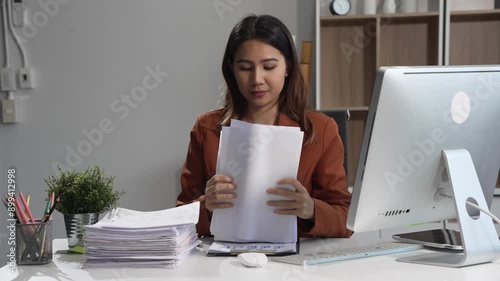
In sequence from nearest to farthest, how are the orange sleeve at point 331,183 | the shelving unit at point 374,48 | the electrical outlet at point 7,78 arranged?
1. the orange sleeve at point 331,183
2. the shelving unit at point 374,48
3. the electrical outlet at point 7,78

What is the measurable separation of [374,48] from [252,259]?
2.21 m

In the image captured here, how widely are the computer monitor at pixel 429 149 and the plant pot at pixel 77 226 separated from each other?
2.03 ft

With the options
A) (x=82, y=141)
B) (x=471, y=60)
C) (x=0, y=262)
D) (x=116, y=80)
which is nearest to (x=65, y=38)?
(x=116, y=80)

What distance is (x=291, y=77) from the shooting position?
188 centimetres

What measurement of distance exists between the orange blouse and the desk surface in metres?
0.37

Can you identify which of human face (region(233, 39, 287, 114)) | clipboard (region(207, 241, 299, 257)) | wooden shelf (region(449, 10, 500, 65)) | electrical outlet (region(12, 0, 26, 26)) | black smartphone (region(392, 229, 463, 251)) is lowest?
black smartphone (region(392, 229, 463, 251))

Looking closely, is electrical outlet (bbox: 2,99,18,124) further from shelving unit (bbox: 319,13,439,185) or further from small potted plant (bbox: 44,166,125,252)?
small potted plant (bbox: 44,166,125,252)

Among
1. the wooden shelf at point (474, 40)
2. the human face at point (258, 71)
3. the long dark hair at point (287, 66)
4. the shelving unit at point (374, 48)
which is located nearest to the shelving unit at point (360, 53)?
the shelving unit at point (374, 48)

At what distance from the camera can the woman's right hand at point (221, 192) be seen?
1489 mm

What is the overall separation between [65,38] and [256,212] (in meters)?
2.33

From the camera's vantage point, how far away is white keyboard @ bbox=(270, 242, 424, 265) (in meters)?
1.36

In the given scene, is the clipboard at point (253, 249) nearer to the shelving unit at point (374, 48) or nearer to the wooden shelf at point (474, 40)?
the shelving unit at point (374, 48)

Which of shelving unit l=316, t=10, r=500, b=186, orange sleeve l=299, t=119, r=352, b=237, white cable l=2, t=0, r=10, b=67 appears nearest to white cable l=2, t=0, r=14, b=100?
white cable l=2, t=0, r=10, b=67

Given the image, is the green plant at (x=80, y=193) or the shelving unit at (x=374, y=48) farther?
the shelving unit at (x=374, y=48)
